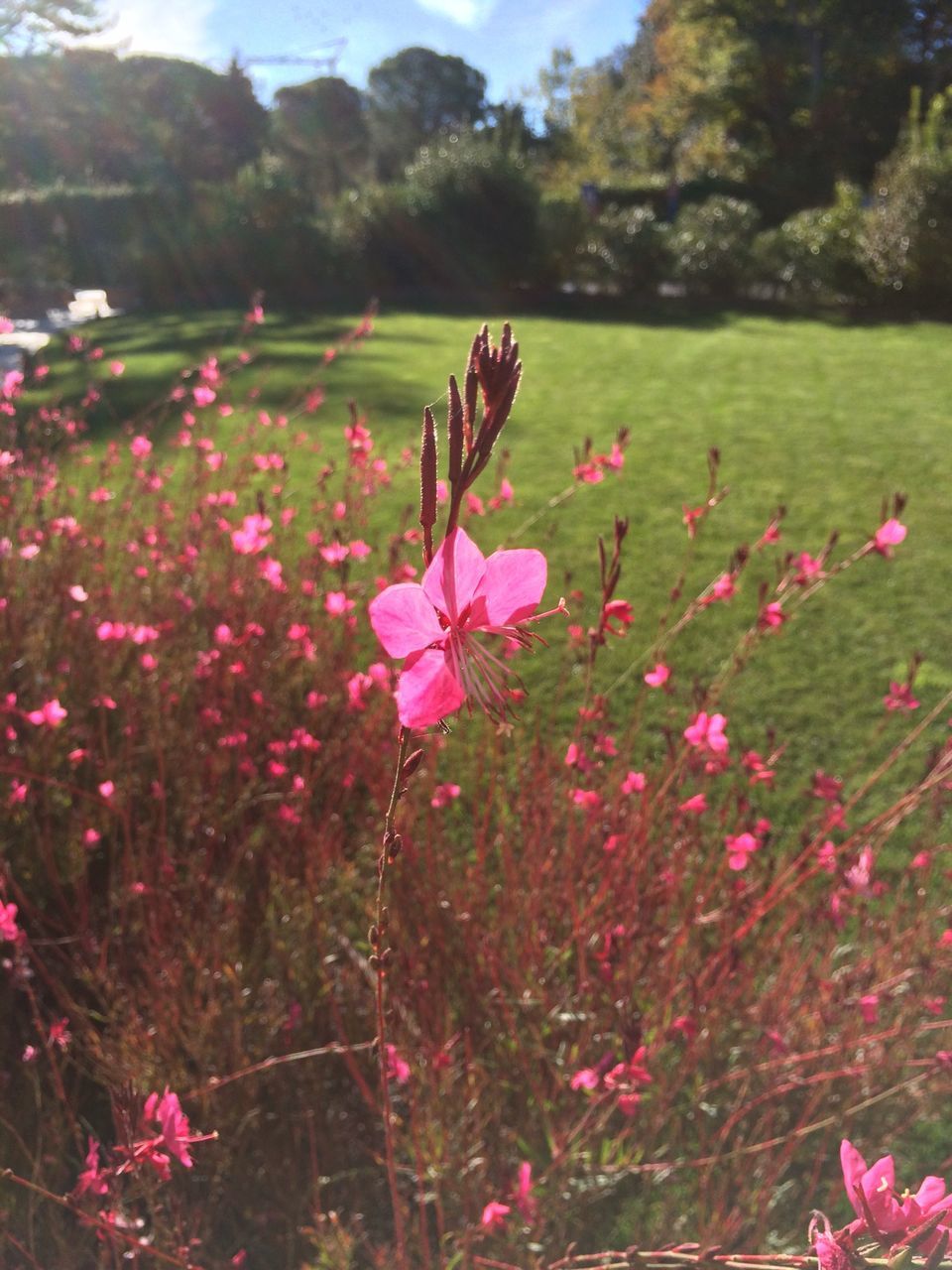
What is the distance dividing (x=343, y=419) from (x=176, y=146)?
79.1 feet

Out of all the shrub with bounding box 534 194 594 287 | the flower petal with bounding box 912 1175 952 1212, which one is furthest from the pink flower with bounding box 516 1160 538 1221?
the shrub with bounding box 534 194 594 287

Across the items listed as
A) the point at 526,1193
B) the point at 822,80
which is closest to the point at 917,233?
the point at 526,1193

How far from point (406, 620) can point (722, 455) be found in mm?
6198

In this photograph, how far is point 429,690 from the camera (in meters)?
0.55

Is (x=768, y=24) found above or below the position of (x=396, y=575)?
above

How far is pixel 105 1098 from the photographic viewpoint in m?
1.90

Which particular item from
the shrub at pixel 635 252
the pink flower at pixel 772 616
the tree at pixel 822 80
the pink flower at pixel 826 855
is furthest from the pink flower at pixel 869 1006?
the tree at pixel 822 80

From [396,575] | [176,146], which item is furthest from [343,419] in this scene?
[176,146]

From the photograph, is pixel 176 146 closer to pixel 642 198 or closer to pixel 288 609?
pixel 642 198

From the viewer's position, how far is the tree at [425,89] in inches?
1805

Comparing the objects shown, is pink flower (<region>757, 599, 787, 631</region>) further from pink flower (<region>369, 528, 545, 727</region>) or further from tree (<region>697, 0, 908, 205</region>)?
tree (<region>697, 0, 908, 205</region>)

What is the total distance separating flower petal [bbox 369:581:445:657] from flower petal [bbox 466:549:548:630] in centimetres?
2

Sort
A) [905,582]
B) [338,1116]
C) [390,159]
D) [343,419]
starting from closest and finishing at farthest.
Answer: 1. [338,1116]
2. [905,582]
3. [343,419]
4. [390,159]

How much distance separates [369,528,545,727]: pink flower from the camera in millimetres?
542
